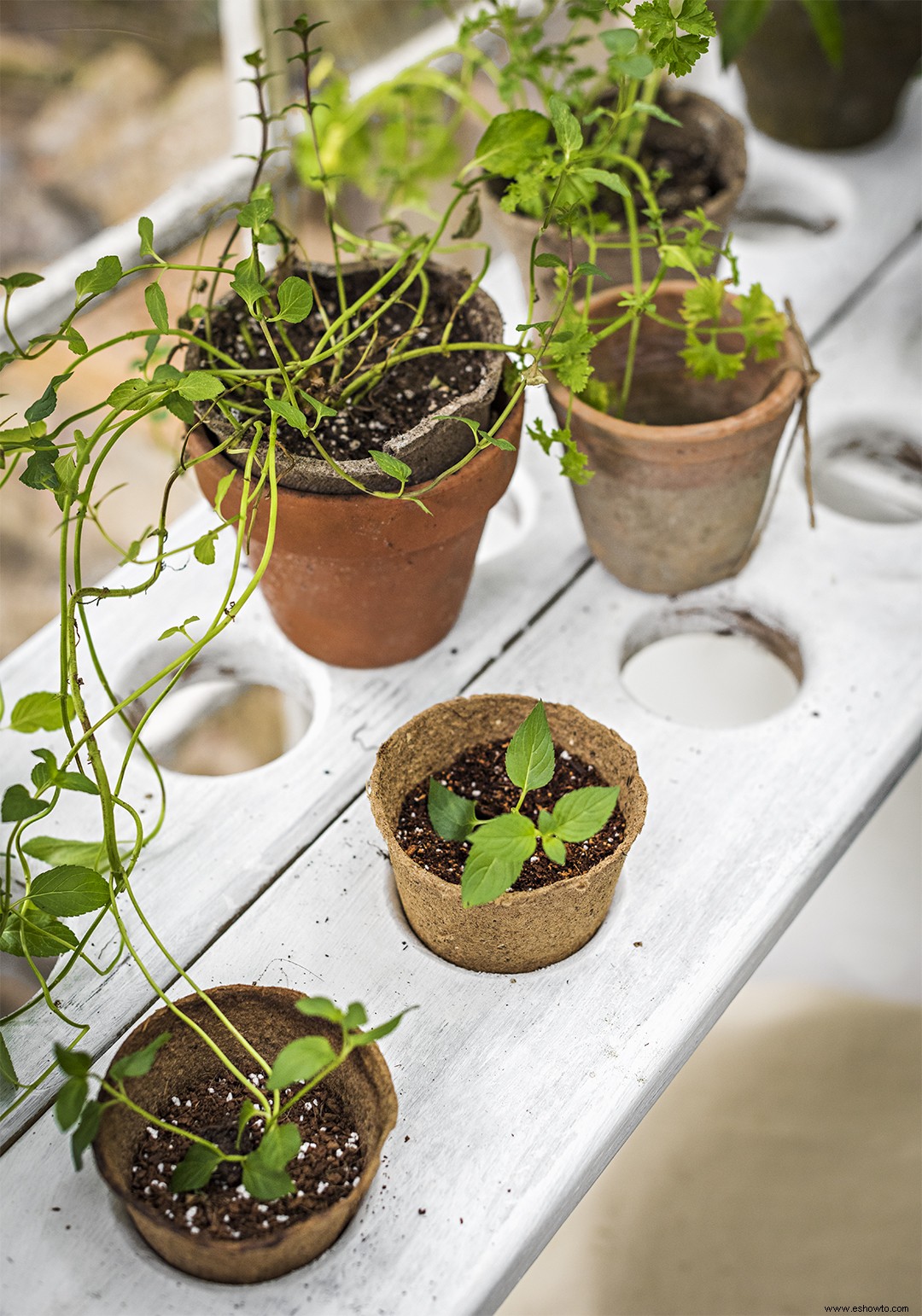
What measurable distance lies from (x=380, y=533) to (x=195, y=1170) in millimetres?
404

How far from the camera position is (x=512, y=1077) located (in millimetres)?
775

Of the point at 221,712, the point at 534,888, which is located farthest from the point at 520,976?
the point at 221,712

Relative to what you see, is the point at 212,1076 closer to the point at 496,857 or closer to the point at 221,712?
the point at 496,857

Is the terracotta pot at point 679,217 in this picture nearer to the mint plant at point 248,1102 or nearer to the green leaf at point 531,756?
the green leaf at point 531,756

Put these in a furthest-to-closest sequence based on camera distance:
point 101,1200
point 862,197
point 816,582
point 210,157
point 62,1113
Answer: point 210,157, point 862,197, point 816,582, point 101,1200, point 62,1113

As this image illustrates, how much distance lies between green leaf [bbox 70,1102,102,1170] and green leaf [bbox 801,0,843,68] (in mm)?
1106

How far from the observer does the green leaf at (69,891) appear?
0.72 m

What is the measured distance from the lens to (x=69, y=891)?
2.37 ft

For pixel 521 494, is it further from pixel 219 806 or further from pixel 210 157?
pixel 210 157

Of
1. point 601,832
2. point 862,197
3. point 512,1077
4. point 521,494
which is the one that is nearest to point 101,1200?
point 512,1077

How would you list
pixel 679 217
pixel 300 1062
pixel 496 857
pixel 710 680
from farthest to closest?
pixel 710 680, pixel 679 217, pixel 496 857, pixel 300 1062

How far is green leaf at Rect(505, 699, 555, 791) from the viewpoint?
2.48ft

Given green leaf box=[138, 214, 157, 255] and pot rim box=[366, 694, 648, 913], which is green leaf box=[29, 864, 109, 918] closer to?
pot rim box=[366, 694, 648, 913]

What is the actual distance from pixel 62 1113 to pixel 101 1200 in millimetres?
144
